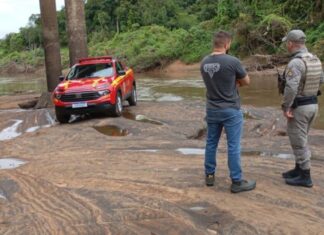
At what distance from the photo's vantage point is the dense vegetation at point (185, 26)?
36.6 metres

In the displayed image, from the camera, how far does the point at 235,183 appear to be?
20.8 ft

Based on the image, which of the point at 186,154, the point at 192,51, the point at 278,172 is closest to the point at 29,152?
the point at 186,154

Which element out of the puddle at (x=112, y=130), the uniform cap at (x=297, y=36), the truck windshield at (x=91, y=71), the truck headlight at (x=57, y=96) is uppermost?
the uniform cap at (x=297, y=36)

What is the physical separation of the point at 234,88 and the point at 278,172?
5.55 ft

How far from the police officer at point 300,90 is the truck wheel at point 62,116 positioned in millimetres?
8608

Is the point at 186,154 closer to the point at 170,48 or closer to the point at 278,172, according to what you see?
the point at 278,172

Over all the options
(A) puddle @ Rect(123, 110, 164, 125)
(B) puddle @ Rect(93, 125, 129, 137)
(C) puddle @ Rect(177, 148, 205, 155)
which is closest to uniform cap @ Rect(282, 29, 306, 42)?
(C) puddle @ Rect(177, 148, 205, 155)

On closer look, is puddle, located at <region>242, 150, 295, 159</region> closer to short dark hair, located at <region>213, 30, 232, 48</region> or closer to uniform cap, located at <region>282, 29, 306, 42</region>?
uniform cap, located at <region>282, 29, 306, 42</region>

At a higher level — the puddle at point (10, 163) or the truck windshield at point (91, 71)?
the truck windshield at point (91, 71)

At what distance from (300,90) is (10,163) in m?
5.14

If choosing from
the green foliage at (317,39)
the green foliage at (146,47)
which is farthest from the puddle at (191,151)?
the green foliage at (146,47)

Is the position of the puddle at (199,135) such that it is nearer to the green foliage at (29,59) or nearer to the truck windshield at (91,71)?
the truck windshield at (91,71)

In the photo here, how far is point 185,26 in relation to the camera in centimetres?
6228

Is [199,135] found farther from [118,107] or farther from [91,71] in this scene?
[91,71]
